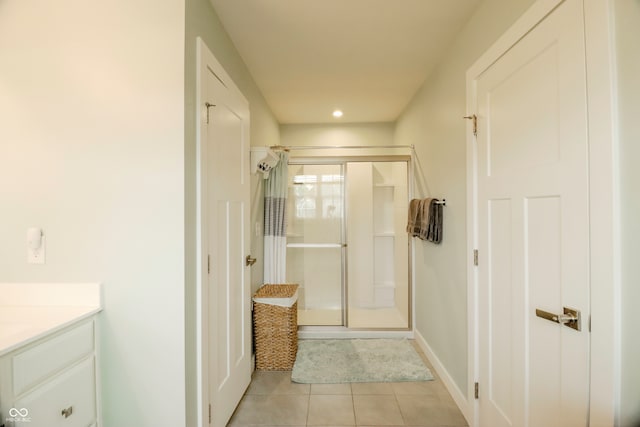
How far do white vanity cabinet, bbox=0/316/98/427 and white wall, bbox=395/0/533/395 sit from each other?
6.77 ft

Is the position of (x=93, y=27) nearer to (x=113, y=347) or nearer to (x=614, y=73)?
(x=113, y=347)

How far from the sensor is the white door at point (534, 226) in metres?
1.07

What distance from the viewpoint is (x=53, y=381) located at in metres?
1.14

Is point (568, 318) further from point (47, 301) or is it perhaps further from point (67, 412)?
point (47, 301)

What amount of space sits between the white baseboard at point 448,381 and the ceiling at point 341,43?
7.94ft

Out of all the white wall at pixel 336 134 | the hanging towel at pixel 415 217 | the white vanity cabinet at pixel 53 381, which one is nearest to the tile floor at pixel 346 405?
the white vanity cabinet at pixel 53 381

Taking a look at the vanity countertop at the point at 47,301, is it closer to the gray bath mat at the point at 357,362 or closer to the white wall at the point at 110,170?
the white wall at the point at 110,170

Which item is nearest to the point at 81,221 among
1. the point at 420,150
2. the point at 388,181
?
the point at 420,150

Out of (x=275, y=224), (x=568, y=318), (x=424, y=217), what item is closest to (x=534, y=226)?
(x=568, y=318)

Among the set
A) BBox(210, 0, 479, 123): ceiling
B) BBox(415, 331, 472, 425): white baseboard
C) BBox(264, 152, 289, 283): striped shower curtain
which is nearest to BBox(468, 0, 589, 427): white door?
BBox(415, 331, 472, 425): white baseboard

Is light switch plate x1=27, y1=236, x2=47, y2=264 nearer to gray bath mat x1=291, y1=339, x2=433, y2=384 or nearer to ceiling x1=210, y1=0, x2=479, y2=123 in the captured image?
ceiling x1=210, y1=0, x2=479, y2=123

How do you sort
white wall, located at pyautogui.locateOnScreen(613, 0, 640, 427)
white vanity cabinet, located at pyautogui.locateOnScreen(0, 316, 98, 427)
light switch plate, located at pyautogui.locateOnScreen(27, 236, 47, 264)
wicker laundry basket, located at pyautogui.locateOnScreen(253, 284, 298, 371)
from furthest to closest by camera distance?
wicker laundry basket, located at pyautogui.locateOnScreen(253, 284, 298, 371) < light switch plate, located at pyautogui.locateOnScreen(27, 236, 47, 264) < white vanity cabinet, located at pyautogui.locateOnScreen(0, 316, 98, 427) < white wall, located at pyautogui.locateOnScreen(613, 0, 640, 427)

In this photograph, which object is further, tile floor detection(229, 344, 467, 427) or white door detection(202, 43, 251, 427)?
tile floor detection(229, 344, 467, 427)

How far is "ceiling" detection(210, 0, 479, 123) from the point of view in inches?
68.5
